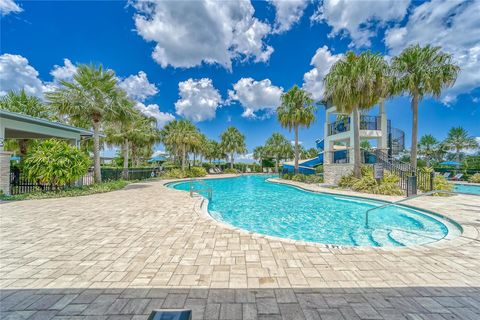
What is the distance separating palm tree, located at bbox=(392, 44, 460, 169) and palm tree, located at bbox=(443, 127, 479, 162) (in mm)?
35704

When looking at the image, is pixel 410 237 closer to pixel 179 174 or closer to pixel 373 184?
pixel 373 184

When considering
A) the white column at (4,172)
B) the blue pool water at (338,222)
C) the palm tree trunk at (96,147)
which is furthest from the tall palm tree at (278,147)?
the white column at (4,172)

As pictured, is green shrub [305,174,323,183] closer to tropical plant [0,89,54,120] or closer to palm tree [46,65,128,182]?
palm tree [46,65,128,182]

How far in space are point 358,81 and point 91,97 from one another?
16687 millimetres

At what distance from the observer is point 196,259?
3.30m

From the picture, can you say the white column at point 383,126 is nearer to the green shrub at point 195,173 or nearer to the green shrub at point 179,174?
the green shrub at point 179,174

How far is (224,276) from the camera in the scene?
2787mm

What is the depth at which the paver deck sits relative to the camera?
213 centimetres

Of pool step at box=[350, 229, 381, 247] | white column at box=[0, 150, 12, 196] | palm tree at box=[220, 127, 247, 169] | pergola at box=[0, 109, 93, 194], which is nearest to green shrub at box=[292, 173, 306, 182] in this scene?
pool step at box=[350, 229, 381, 247]

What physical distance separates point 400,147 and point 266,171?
2638 cm

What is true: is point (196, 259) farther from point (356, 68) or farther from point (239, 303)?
point (356, 68)

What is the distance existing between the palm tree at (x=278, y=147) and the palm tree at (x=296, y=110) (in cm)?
2124

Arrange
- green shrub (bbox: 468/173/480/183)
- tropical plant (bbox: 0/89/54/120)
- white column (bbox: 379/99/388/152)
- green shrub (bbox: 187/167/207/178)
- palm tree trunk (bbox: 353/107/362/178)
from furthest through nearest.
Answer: green shrub (bbox: 187/167/207/178) < green shrub (bbox: 468/173/480/183) < tropical plant (bbox: 0/89/54/120) < white column (bbox: 379/99/388/152) < palm tree trunk (bbox: 353/107/362/178)

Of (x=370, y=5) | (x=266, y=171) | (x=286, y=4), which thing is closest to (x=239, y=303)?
(x=370, y=5)
